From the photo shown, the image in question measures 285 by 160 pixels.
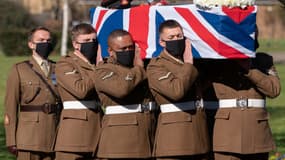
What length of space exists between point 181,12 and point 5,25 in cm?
5847

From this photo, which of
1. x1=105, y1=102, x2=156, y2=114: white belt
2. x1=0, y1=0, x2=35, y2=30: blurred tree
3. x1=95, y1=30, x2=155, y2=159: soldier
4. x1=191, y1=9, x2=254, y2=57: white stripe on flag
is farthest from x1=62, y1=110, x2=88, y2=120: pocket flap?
x1=0, y1=0, x2=35, y2=30: blurred tree

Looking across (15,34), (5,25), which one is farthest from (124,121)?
(5,25)

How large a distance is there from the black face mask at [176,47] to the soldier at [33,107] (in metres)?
1.68

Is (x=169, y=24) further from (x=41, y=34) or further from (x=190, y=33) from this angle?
(x=41, y=34)

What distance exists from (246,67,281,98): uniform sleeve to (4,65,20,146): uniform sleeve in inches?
91.0

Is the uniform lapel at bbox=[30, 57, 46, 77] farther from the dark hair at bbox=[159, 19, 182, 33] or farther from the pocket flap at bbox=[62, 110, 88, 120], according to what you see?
the dark hair at bbox=[159, 19, 182, 33]

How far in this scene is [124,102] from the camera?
8133 mm

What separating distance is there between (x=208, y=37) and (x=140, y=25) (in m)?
0.76

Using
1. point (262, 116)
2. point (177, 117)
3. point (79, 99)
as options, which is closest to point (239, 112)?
point (262, 116)

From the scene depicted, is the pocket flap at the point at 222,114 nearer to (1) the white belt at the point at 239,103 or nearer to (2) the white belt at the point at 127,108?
(1) the white belt at the point at 239,103

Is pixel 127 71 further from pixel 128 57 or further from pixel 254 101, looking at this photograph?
pixel 254 101

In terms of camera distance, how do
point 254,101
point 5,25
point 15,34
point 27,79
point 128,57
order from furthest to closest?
point 5,25, point 15,34, point 27,79, point 254,101, point 128,57

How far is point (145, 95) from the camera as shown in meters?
8.17

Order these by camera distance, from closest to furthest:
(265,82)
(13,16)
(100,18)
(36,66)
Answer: (265,82)
(100,18)
(36,66)
(13,16)
